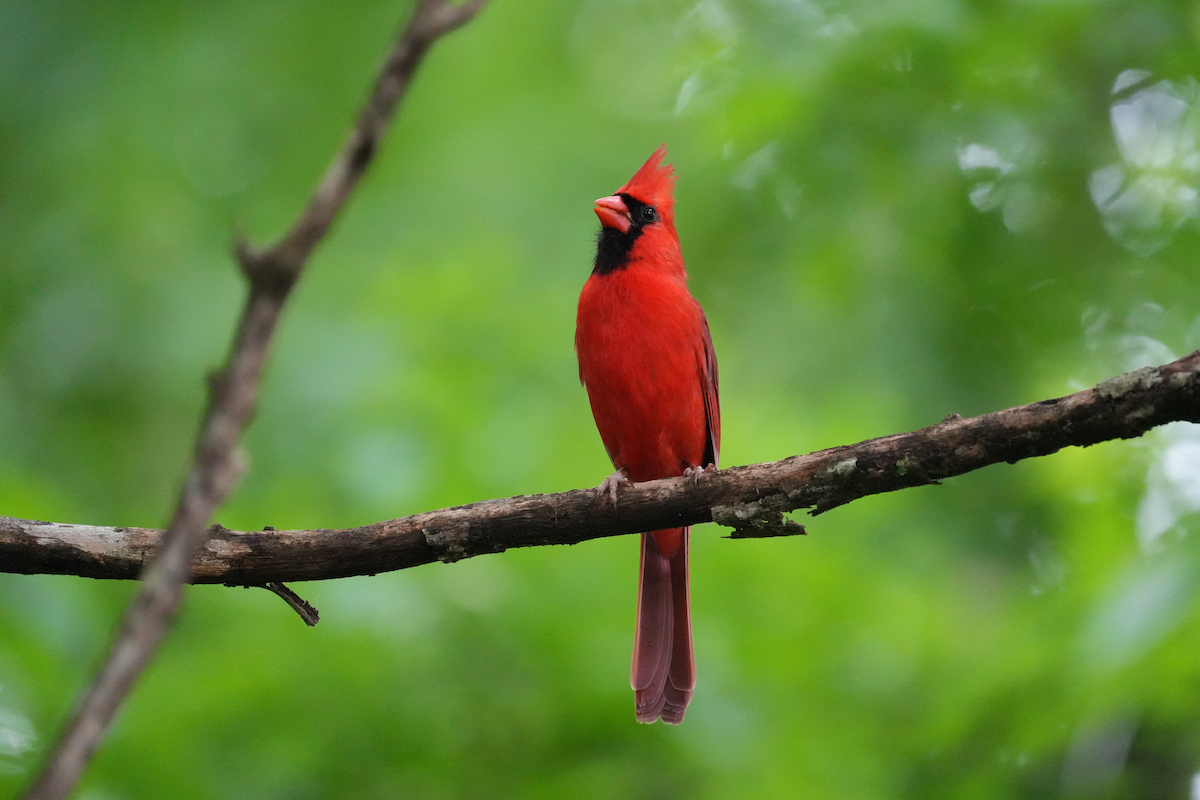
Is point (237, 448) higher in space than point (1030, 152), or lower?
lower

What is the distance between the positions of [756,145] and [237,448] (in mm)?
5717

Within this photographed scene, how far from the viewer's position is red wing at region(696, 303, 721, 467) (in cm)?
501

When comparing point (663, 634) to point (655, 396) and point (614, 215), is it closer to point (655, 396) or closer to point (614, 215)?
point (655, 396)

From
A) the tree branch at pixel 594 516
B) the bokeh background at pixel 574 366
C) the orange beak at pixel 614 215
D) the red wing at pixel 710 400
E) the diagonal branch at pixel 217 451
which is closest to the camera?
the diagonal branch at pixel 217 451

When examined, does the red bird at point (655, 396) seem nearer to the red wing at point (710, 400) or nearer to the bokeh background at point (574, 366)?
the red wing at point (710, 400)

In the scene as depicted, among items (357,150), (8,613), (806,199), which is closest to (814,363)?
(806,199)

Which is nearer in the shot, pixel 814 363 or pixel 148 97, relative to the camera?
pixel 148 97

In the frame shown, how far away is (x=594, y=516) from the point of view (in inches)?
132

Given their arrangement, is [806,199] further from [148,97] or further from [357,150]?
[357,150]

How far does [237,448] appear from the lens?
1313 millimetres

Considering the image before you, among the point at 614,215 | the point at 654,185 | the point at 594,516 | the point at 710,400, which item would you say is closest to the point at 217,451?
the point at 594,516

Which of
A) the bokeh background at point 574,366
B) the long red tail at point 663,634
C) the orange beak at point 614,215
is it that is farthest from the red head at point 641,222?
the long red tail at point 663,634

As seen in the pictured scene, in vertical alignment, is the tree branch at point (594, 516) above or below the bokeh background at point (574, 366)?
below

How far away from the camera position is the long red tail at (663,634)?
14.3 feet
